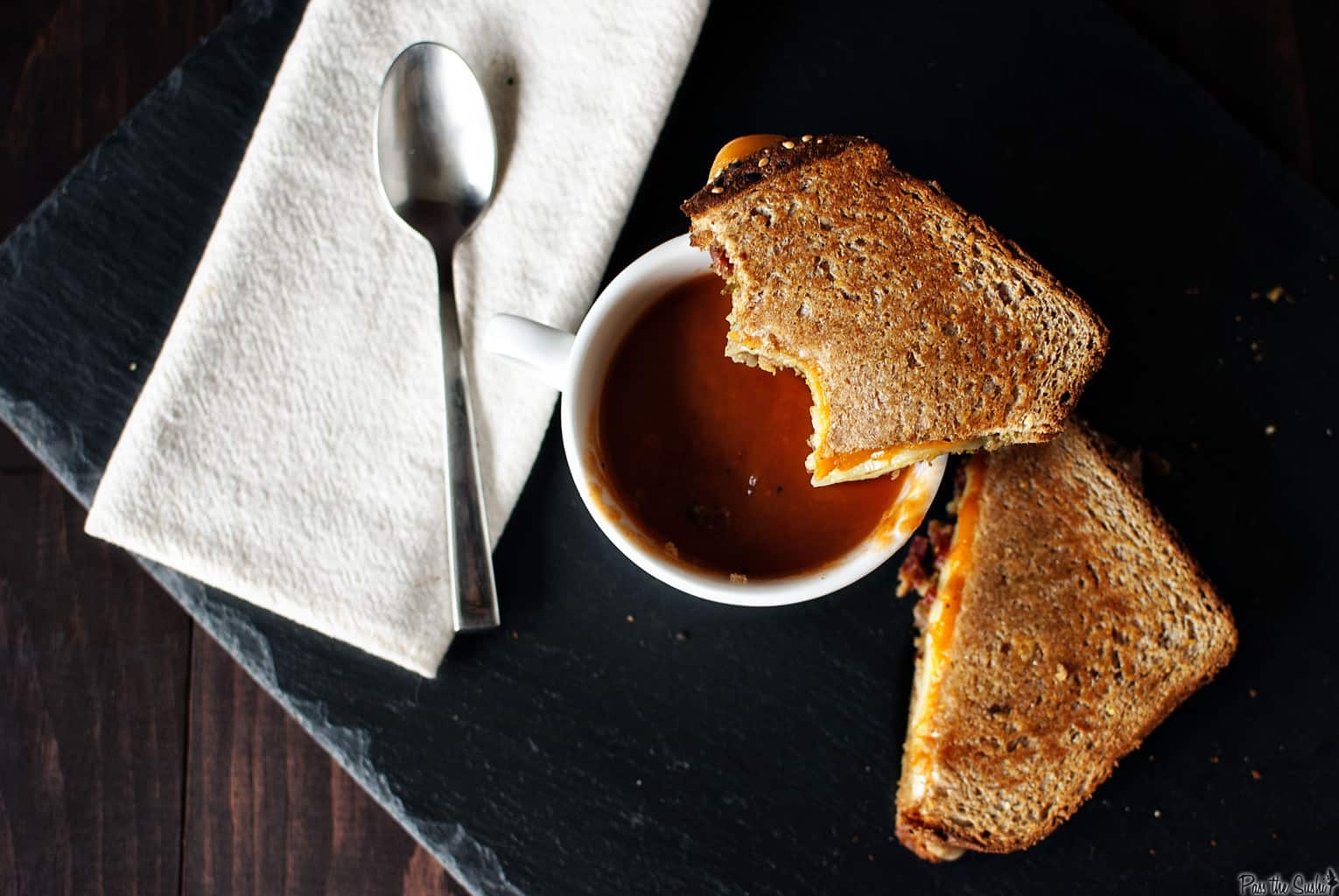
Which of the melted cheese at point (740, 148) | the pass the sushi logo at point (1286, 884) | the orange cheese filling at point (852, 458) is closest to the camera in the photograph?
the orange cheese filling at point (852, 458)

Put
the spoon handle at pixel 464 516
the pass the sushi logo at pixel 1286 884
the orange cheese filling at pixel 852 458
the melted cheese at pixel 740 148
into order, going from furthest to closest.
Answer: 1. the pass the sushi logo at pixel 1286 884
2. the spoon handle at pixel 464 516
3. the melted cheese at pixel 740 148
4. the orange cheese filling at pixel 852 458

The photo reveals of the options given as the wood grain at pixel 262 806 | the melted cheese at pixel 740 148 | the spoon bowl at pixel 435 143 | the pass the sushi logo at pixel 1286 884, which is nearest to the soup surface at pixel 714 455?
the melted cheese at pixel 740 148

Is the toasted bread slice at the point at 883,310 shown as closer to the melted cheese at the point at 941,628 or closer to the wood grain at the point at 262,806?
the melted cheese at the point at 941,628

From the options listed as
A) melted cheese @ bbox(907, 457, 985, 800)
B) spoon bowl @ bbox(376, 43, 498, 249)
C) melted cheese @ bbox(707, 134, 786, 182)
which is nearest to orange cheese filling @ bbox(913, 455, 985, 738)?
melted cheese @ bbox(907, 457, 985, 800)

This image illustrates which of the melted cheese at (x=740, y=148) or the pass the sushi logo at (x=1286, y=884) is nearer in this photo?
the melted cheese at (x=740, y=148)

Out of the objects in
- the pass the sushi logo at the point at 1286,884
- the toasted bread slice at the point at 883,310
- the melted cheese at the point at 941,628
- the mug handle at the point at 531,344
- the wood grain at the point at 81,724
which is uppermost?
the toasted bread slice at the point at 883,310

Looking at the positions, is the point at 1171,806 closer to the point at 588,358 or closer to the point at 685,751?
the point at 685,751

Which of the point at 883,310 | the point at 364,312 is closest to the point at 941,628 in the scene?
the point at 883,310
